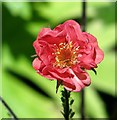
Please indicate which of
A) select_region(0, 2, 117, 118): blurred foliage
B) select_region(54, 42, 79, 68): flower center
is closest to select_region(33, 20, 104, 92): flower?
select_region(54, 42, 79, 68): flower center

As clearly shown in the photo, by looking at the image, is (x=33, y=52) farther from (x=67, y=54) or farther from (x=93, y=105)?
(x=67, y=54)

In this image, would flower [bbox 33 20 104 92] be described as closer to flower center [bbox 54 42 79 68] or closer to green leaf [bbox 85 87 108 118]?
flower center [bbox 54 42 79 68]

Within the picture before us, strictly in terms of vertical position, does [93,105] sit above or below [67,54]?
below

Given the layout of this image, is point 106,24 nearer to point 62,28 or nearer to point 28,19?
point 28,19

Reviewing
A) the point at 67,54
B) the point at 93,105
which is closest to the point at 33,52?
the point at 93,105

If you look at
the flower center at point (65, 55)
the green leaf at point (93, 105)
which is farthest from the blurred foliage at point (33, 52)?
the flower center at point (65, 55)

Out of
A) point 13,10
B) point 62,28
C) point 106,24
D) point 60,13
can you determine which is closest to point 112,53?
point 106,24
